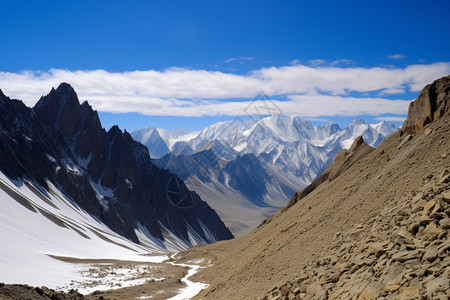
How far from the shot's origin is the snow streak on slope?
1647 inches

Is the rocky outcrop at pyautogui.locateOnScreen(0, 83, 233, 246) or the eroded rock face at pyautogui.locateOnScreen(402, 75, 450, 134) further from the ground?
the rocky outcrop at pyautogui.locateOnScreen(0, 83, 233, 246)

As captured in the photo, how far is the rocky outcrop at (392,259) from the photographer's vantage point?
424 inches

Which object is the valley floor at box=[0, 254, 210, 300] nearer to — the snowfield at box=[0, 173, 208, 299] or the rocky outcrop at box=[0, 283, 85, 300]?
the rocky outcrop at box=[0, 283, 85, 300]

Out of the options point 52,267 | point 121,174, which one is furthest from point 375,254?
point 121,174

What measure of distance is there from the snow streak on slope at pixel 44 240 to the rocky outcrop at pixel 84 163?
947 centimetres

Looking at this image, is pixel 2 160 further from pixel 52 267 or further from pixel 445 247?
pixel 445 247

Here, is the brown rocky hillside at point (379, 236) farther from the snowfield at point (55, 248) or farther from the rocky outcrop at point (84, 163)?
the rocky outcrop at point (84, 163)

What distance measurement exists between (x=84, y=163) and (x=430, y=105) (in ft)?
490

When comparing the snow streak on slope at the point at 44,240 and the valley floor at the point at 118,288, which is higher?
the snow streak on slope at the point at 44,240

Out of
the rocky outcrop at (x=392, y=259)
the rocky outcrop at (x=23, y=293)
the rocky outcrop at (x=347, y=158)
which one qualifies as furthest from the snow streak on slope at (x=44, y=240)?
the rocky outcrop at (x=347, y=158)

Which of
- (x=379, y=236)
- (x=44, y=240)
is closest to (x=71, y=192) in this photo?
(x=44, y=240)

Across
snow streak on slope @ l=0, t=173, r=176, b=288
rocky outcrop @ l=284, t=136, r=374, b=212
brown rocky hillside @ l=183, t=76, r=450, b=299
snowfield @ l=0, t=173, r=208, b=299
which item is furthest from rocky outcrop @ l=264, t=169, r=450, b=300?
snow streak on slope @ l=0, t=173, r=176, b=288

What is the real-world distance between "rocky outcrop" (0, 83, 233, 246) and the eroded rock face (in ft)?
324

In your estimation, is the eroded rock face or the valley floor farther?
the eroded rock face
